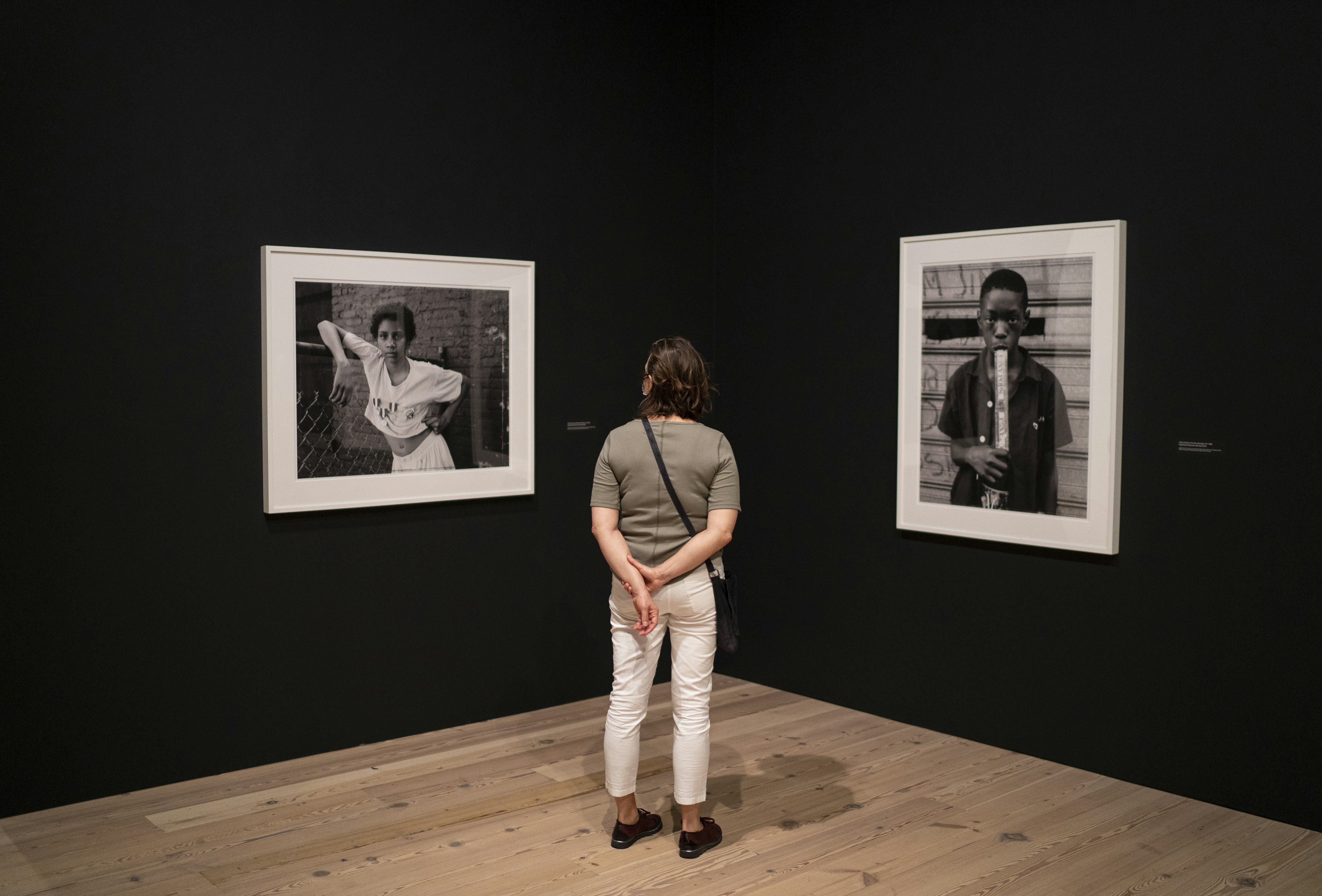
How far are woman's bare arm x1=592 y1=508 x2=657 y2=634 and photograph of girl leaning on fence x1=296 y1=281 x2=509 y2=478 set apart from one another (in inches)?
56.1

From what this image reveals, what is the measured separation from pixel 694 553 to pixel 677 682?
0.44 meters

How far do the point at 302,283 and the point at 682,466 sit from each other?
1.82m

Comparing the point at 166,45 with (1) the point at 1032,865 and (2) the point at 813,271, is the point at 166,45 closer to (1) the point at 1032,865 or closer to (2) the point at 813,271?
(2) the point at 813,271

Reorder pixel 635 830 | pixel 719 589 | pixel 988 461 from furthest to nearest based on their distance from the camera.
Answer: pixel 988 461 → pixel 635 830 → pixel 719 589

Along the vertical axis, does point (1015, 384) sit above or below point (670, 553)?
above

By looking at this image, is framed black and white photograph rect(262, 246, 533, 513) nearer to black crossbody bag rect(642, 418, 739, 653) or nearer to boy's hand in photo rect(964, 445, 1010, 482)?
black crossbody bag rect(642, 418, 739, 653)

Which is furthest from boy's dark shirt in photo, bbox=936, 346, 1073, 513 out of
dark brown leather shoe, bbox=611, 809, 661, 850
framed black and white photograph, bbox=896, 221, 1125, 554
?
dark brown leather shoe, bbox=611, 809, 661, 850

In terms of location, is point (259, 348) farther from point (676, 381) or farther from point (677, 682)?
point (677, 682)

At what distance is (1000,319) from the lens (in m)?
4.42

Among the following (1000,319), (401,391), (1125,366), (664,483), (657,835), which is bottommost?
(657,835)

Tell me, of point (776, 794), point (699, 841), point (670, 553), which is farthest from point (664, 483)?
point (776, 794)

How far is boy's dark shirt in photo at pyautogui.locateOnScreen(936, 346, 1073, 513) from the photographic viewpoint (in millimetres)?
4301

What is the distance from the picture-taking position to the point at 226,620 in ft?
13.8

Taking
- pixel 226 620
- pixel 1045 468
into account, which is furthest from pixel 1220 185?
pixel 226 620
